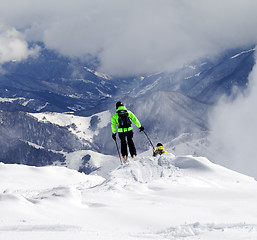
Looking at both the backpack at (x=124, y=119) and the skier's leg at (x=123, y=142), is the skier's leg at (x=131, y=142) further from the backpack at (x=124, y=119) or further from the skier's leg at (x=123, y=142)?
the backpack at (x=124, y=119)

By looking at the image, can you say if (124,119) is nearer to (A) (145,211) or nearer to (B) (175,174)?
(B) (175,174)

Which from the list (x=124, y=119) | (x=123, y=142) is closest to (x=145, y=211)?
(x=124, y=119)

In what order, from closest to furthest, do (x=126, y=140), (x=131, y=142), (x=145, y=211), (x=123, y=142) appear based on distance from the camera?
1. (x=145, y=211)
2. (x=123, y=142)
3. (x=131, y=142)
4. (x=126, y=140)

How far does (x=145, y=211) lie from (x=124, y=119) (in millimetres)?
12349

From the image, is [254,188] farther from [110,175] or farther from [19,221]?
[19,221]

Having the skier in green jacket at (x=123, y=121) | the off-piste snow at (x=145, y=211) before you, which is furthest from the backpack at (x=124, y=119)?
the off-piste snow at (x=145, y=211)

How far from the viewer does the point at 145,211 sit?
1196cm

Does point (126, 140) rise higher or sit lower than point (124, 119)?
lower

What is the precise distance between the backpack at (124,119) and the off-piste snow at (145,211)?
5163mm

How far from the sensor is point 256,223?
33.0ft

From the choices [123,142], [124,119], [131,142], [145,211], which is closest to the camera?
[145,211]

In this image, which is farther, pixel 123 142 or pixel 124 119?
pixel 123 142

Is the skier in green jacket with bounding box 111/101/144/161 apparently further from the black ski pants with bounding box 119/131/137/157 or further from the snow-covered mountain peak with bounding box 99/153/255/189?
the snow-covered mountain peak with bounding box 99/153/255/189

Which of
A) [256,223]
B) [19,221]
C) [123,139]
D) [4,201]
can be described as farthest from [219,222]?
[123,139]
